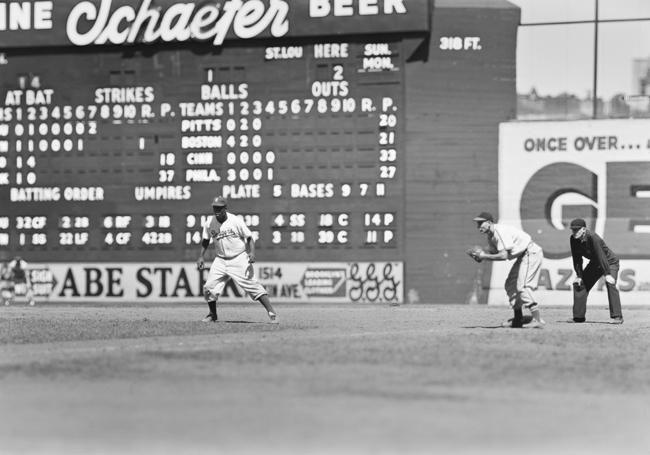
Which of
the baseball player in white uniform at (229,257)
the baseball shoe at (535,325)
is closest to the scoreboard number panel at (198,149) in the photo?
the baseball player in white uniform at (229,257)

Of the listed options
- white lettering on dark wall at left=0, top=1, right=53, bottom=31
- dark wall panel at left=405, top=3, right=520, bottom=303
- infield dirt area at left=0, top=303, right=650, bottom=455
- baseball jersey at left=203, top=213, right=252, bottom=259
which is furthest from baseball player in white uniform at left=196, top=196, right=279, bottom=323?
white lettering on dark wall at left=0, top=1, right=53, bottom=31

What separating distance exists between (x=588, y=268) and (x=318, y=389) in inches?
397

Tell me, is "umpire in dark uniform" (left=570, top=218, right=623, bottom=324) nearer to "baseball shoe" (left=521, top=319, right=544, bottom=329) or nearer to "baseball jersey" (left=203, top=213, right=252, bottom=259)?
"baseball shoe" (left=521, top=319, right=544, bottom=329)

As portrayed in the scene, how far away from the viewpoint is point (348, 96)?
2481 cm

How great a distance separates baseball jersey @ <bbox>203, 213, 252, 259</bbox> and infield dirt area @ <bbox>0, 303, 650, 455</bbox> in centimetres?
135

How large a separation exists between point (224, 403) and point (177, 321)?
30.9ft

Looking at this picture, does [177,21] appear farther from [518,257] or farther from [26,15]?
[518,257]

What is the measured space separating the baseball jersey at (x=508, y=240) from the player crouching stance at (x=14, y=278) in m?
13.2

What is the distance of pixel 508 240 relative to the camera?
16016 mm

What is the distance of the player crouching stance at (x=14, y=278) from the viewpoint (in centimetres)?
2581

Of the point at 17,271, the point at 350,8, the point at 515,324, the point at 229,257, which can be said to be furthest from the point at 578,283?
the point at 17,271

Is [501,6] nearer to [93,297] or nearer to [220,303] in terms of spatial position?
[220,303]

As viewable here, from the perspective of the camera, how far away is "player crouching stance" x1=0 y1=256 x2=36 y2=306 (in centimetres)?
2581

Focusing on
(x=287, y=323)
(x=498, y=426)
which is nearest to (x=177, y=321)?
(x=287, y=323)
